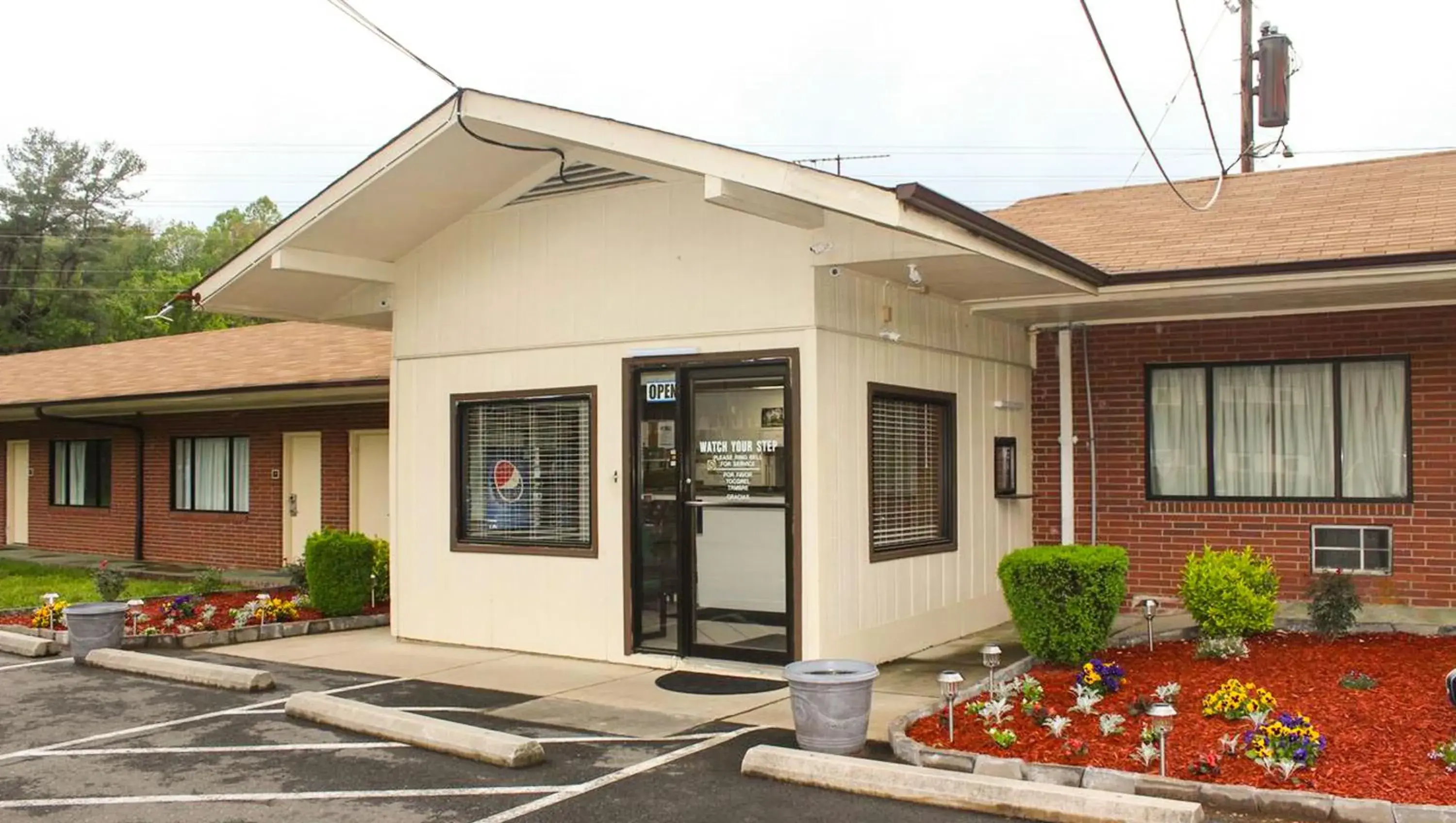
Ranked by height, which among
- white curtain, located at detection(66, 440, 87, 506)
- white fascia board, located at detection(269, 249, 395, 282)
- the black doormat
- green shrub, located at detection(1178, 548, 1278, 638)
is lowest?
the black doormat

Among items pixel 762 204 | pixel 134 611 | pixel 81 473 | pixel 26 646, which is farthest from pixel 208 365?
pixel 762 204

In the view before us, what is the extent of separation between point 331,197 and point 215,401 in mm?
9201

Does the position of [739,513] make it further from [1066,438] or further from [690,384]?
[1066,438]

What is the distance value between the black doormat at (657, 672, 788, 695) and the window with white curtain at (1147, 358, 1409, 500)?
4751 millimetres

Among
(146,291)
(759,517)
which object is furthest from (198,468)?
(146,291)

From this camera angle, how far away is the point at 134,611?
11484mm

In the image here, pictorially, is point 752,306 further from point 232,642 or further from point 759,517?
point 232,642

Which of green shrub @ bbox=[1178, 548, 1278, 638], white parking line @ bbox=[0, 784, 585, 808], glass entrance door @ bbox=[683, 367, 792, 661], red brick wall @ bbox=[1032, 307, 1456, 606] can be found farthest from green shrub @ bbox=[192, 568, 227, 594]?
green shrub @ bbox=[1178, 548, 1278, 638]

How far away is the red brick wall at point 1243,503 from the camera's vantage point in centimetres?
1034

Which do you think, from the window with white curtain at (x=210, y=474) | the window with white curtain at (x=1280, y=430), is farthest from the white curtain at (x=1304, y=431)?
the window with white curtain at (x=210, y=474)

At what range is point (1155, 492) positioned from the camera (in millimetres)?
11516

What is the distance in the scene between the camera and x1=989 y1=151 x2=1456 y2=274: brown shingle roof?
31.8 ft

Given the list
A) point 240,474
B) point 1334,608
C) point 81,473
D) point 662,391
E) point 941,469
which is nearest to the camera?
point 1334,608

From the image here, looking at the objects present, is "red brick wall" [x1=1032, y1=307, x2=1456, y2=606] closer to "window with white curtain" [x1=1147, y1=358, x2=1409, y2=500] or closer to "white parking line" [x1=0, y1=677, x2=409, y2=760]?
"window with white curtain" [x1=1147, y1=358, x2=1409, y2=500]
